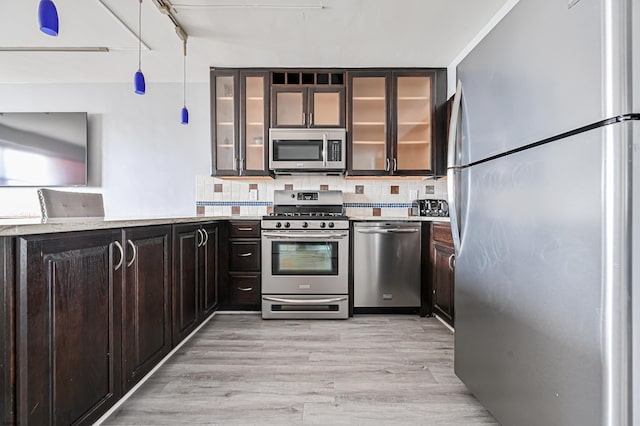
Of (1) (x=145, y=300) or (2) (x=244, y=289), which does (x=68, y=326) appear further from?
(2) (x=244, y=289)

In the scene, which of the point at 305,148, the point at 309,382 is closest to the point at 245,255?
the point at 305,148

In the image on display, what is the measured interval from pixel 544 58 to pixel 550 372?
97cm

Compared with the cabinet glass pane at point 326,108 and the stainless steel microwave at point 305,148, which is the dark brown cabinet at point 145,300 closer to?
the stainless steel microwave at point 305,148

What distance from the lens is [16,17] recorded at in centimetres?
242

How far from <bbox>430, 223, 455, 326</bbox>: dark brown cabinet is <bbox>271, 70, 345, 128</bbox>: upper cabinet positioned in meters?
1.40

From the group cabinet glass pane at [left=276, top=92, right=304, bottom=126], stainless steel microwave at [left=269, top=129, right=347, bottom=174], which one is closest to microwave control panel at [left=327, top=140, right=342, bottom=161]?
stainless steel microwave at [left=269, top=129, right=347, bottom=174]

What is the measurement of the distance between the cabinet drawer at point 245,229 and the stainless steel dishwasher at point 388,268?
960 millimetres

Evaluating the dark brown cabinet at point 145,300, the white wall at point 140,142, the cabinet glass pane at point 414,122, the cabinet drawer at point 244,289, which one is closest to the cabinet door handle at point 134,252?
the dark brown cabinet at point 145,300

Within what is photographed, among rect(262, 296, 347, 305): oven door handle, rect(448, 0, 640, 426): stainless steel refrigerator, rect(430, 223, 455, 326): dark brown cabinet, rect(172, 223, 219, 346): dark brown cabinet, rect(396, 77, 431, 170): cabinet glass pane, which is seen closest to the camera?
rect(448, 0, 640, 426): stainless steel refrigerator

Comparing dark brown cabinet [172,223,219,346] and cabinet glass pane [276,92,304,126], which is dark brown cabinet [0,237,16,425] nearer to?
dark brown cabinet [172,223,219,346]

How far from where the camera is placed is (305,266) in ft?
9.56

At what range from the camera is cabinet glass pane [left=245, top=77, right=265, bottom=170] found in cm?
324

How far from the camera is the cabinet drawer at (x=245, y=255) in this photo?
303 centimetres

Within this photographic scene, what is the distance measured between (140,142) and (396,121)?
9.23 ft
